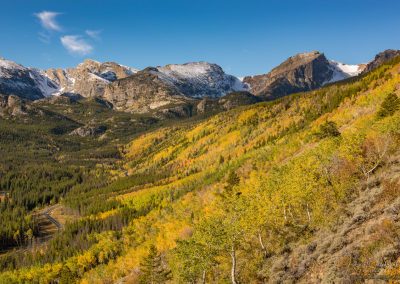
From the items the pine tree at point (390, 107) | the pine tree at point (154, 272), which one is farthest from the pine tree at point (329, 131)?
the pine tree at point (154, 272)

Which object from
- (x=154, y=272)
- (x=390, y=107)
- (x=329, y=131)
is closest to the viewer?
(x=154, y=272)

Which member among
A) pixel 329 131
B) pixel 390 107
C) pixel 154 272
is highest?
pixel 390 107

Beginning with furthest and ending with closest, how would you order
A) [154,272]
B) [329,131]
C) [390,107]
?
[329,131] → [390,107] → [154,272]

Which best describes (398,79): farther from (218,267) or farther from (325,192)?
(218,267)

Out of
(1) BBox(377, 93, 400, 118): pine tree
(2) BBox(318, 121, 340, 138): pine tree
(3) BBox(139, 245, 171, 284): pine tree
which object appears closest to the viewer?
(3) BBox(139, 245, 171, 284): pine tree

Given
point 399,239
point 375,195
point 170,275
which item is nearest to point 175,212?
point 170,275

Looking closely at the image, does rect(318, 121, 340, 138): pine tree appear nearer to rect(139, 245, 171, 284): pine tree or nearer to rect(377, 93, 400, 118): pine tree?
rect(377, 93, 400, 118): pine tree

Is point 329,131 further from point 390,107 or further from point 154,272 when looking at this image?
point 154,272

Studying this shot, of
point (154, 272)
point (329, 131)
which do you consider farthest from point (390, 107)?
point (154, 272)

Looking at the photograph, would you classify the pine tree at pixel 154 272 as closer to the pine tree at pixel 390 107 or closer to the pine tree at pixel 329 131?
the pine tree at pixel 390 107

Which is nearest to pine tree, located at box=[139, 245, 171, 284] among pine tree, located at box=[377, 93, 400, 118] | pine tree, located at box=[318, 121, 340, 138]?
pine tree, located at box=[377, 93, 400, 118]

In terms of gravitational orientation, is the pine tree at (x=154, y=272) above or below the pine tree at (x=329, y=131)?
below

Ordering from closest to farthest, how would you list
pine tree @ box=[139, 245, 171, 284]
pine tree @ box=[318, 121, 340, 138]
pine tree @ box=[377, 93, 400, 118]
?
pine tree @ box=[139, 245, 171, 284], pine tree @ box=[377, 93, 400, 118], pine tree @ box=[318, 121, 340, 138]

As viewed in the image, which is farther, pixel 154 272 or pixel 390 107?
pixel 390 107
